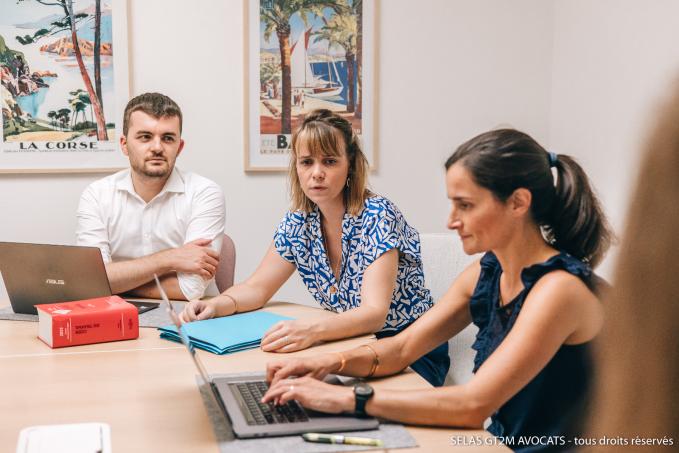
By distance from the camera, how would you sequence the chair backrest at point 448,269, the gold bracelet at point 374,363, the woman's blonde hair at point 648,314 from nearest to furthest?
the woman's blonde hair at point 648,314 < the gold bracelet at point 374,363 < the chair backrest at point 448,269

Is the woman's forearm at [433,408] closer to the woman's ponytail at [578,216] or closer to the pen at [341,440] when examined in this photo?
the pen at [341,440]

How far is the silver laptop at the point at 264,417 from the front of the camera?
1218 mm

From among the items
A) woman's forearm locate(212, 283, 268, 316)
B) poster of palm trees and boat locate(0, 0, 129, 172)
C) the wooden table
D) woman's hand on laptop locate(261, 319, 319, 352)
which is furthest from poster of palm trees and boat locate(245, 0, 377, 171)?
woman's hand on laptop locate(261, 319, 319, 352)

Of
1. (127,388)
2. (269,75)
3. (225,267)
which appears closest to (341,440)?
(127,388)

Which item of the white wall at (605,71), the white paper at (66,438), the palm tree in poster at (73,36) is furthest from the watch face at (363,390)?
the palm tree in poster at (73,36)

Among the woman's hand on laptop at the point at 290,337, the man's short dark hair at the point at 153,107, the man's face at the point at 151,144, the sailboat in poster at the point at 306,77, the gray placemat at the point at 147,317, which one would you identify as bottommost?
the gray placemat at the point at 147,317

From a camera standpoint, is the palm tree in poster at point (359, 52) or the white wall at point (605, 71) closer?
the white wall at point (605, 71)

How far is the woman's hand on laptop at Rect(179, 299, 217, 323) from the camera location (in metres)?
1.99

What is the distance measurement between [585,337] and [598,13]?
7.31ft

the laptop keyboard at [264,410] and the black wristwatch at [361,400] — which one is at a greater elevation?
the black wristwatch at [361,400]

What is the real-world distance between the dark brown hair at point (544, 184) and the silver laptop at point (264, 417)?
1.69ft

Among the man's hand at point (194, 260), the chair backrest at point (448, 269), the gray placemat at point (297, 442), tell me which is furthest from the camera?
the man's hand at point (194, 260)

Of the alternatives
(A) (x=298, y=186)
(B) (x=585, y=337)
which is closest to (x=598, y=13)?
(A) (x=298, y=186)

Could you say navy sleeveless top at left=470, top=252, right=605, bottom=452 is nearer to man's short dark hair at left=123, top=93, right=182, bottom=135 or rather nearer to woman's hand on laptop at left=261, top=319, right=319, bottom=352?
woman's hand on laptop at left=261, top=319, right=319, bottom=352
